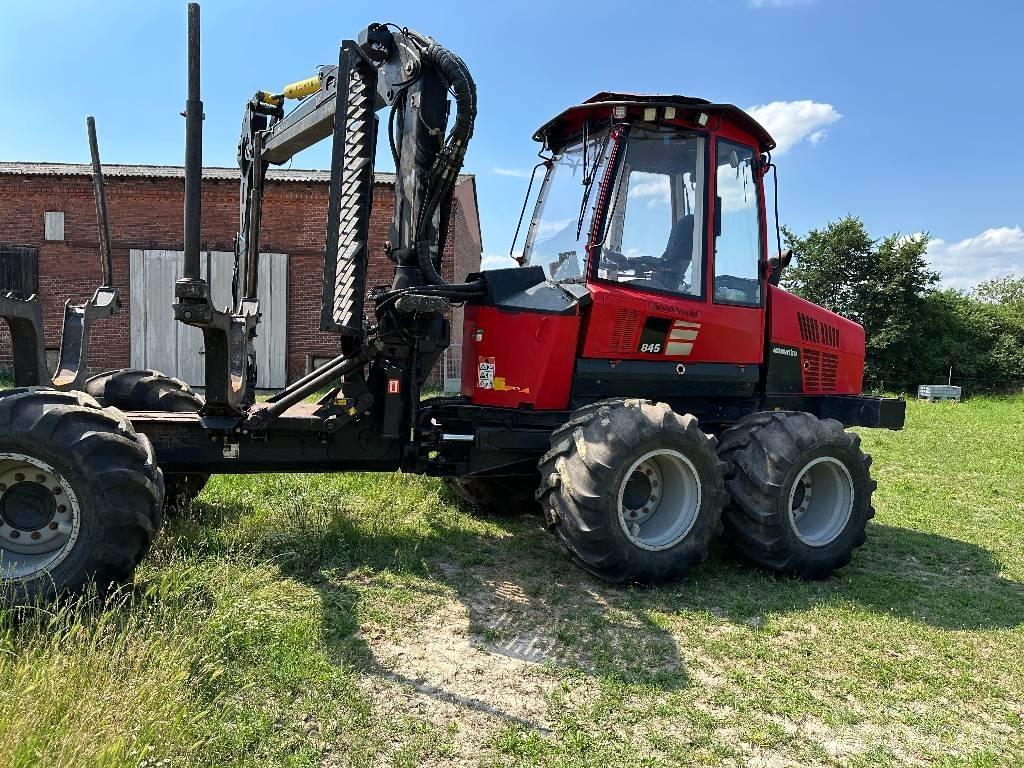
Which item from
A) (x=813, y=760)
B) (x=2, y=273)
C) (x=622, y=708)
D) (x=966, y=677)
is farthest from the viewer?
(x=2, y=273)

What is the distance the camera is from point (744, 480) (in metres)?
5.30

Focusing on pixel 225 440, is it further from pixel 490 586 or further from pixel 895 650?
pixel 895 650

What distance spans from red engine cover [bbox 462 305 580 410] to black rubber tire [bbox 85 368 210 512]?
2090mm

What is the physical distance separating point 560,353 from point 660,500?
4.01ft

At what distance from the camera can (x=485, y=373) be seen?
18.4 feet

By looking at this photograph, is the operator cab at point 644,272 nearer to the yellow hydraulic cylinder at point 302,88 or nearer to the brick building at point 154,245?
the yellow hydraulic cylinder at point 302,88

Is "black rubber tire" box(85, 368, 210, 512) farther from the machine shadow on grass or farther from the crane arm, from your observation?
the crane arm

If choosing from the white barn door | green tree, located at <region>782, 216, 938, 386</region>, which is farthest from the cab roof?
green tree, located at <region>782, 216, 938, 386</region>

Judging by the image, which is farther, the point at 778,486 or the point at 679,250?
the point at 679,250

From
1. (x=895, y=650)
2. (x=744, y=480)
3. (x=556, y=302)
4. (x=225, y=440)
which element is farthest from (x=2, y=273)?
(x=895, y=650)

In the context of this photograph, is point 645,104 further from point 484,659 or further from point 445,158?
point 484,659

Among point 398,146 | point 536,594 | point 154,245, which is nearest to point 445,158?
point 398,146

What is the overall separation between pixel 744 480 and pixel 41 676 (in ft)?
13.7

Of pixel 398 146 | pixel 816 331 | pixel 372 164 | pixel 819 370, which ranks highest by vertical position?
pixel 398 146
